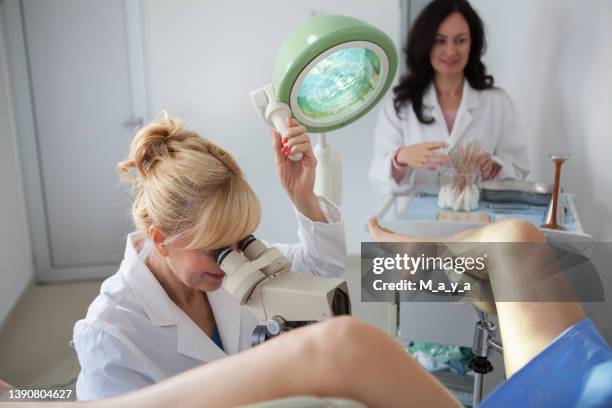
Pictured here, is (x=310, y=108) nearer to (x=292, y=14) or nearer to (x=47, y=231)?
(x=292, y=14)

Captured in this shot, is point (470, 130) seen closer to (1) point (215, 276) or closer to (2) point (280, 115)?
(2) point (280, 115)

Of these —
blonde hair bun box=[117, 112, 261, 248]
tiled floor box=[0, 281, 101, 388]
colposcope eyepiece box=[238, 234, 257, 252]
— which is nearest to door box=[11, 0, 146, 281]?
tiled floor box=[0, 281, 101, 388]

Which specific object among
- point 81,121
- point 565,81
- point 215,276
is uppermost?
point 565,81

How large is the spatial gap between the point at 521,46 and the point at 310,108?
1.90 m

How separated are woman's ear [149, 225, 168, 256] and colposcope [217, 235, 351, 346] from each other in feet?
0.74

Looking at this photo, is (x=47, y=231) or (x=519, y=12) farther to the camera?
A: (x=47, y=231)

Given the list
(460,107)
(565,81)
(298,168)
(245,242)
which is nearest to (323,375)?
(245,242)

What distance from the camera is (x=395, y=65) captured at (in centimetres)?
126

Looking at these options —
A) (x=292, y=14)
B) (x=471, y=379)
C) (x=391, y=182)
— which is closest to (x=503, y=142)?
(x=391, y=182)

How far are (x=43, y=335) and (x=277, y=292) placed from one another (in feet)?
7.62

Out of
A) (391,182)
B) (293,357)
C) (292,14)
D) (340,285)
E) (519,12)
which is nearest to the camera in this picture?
(293,357)

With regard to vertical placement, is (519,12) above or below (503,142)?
above

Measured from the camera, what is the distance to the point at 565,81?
2484 mm

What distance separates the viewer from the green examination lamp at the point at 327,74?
1.15 metres
